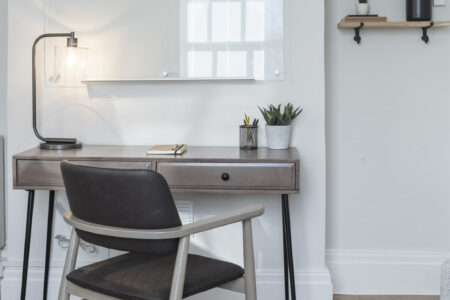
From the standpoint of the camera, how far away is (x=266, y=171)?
235cm

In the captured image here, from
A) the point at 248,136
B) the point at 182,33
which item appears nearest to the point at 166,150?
the point at 248,136

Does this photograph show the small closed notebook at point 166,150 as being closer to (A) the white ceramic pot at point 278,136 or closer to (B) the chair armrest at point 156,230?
(A) the white ceramic pot at point 278,136

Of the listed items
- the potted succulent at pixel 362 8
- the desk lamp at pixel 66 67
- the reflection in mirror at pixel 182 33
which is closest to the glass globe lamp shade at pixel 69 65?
the desk lamp at pixel 66 67

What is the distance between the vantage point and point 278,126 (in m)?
2.60

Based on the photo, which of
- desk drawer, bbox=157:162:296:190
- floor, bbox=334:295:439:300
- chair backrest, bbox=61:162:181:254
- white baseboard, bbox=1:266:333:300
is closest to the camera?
chair backrest, bbox=61:162:181:254

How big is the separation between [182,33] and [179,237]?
4.26 feet

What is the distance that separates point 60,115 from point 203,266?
1.24 meters

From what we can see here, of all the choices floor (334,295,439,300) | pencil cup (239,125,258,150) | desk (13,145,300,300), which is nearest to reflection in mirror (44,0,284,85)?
pencil cup (239,125,258,150)

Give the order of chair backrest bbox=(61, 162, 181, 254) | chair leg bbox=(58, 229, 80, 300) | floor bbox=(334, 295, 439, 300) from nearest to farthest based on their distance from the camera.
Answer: chair backrest bbox=(61, 162, 181, 254) < chair leg bbox=(58, 229, 80, 300) < floor bbox=(334, 295, 439, 300)

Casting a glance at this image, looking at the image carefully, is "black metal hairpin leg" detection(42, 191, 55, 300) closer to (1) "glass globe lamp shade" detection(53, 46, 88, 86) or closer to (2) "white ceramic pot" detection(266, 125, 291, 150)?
(1) "glass globe lamp shade" detection(53, 46, 88, 86)

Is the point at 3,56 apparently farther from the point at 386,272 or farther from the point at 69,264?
the point at 386,272

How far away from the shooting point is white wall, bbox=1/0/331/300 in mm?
2729

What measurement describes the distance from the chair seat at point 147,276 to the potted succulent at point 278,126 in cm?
79

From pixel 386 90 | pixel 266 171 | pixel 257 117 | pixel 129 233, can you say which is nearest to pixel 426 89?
pixel 386 90
